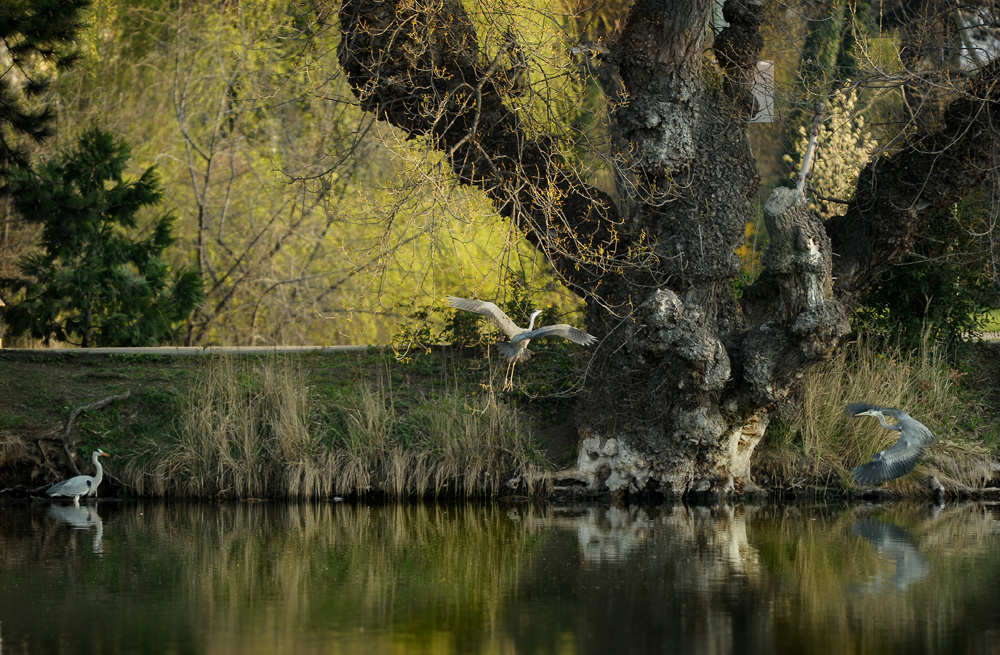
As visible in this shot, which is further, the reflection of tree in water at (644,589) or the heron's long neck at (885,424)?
the heron's long neck at (885,424)

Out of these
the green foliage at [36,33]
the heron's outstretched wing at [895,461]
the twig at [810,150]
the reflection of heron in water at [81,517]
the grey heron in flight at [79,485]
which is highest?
the green foliage at [36,33]

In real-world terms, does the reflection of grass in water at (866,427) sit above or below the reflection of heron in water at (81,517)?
above

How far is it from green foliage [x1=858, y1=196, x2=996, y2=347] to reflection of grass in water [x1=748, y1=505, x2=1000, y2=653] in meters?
3.55

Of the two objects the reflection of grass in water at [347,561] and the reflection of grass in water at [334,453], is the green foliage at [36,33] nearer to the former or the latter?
the reflection of grass in water at [334,453]

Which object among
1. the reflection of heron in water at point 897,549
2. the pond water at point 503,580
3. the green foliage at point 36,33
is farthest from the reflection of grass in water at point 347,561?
the green foliage at point 36,33

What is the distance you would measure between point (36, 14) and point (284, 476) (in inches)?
214

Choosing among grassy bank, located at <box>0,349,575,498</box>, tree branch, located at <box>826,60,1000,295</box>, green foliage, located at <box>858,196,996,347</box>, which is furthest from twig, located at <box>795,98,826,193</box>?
grassy bank, located at <box>0,349,575,498</box>

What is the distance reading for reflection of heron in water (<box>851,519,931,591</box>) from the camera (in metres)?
8.57

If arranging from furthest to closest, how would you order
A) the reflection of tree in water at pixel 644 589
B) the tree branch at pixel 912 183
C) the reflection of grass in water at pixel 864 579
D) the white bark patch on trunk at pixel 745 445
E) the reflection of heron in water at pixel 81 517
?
the white bark patch on trunk at pixel 745 445 → the tree branch at pixel 912 183 → the reflection of heron in water at pixel 81 517 → the reflection of grass in water at pixel 864 579 → the reflection of tree in water at pixel 644 589

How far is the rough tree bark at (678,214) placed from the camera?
11.8 m

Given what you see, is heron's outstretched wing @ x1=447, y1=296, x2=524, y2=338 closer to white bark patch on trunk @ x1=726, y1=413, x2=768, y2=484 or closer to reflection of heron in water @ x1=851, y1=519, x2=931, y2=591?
white bark patch on trunk @ x1=726, y1=413, x2=768, y2=484

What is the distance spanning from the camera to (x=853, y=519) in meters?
11.6

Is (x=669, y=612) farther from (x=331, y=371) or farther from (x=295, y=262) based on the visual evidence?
(x=295, y=262)

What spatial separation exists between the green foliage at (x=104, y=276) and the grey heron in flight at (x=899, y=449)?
9068 millimetres
